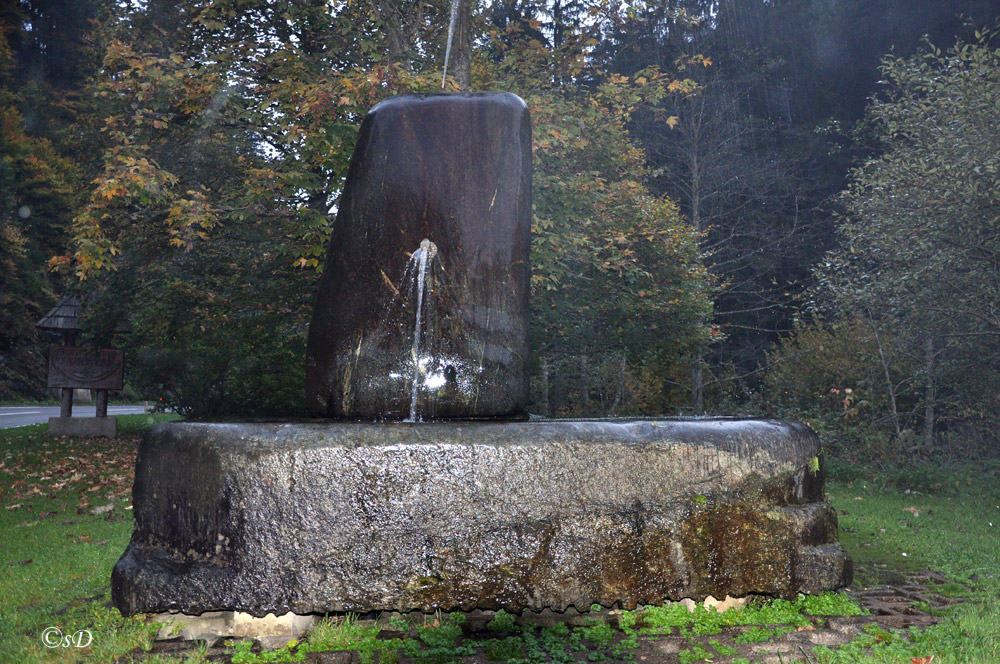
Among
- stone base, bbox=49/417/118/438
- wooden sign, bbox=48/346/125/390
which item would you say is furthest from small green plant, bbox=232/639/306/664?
stone base, bbox=49/417/118/438

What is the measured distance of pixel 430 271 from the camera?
4395mm

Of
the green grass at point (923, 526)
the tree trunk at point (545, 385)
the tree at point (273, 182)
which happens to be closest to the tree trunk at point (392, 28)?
the tree at point (273, 182)

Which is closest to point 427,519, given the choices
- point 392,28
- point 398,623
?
point 398,623

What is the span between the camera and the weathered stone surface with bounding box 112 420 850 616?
11.3ft

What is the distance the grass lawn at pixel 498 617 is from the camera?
3.30 m

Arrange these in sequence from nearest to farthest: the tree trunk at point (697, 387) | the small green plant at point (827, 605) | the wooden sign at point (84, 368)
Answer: the small green plant at point (827, 605)
the wooden sign at point (84, 368)
the tree trunk at point (697, 387)

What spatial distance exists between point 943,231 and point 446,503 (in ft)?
30.2

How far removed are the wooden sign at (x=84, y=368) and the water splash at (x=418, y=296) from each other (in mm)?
12685

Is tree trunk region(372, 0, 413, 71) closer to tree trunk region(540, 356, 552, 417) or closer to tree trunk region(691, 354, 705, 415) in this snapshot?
tree trunk region(540, 356, 552, 417)

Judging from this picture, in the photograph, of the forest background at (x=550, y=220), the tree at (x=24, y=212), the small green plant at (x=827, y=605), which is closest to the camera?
the small green plant at (x=827, y=605)

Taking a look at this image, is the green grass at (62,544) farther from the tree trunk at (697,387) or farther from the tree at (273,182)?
the tree trunk at (697,387)

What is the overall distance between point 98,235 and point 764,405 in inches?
478

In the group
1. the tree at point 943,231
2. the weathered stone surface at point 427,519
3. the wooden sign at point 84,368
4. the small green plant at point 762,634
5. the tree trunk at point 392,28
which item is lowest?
the small green plant at point 762,634

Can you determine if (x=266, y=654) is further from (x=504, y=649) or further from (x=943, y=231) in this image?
(x=943, y=231)
